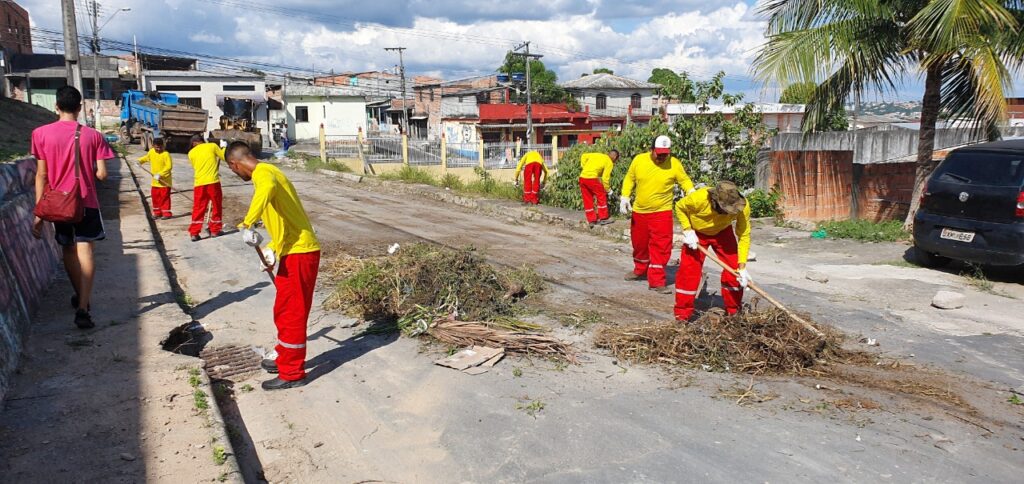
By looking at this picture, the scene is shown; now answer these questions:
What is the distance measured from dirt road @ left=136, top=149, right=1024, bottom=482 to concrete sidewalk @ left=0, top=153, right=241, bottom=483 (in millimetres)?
366

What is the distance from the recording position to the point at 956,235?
28.3ft

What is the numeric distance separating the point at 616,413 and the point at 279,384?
8.05ft

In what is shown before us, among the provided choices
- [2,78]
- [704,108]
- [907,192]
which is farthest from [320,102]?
[907,192]

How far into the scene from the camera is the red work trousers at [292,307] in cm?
521

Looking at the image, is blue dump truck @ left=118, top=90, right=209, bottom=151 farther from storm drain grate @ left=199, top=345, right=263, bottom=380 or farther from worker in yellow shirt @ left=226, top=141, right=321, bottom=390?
worker in yellow shirt @ left=226, top=141, right=321, bottom=390

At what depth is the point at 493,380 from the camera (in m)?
5.38

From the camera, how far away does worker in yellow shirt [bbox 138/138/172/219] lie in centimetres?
1236

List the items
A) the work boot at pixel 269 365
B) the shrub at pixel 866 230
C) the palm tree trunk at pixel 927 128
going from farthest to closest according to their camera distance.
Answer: the shrub at pixel 866 230 < the palm tree trunk at pixel 927 128 < the work boot at pixel 269 365

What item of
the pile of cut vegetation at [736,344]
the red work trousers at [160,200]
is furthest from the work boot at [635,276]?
the red work trousers at [160,200]

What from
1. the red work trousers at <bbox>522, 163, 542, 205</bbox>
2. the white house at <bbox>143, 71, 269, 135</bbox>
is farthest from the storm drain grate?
the white house at <bbox>143, 71, 269, 135</bbox>

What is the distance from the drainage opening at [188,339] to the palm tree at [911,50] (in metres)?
8.15

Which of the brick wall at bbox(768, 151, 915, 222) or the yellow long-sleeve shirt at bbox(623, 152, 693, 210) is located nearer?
the yellow long-sleeve shirt at bbox(623, 152, 693, 210)

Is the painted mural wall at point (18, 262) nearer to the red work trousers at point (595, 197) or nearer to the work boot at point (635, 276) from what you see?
the work boot at point (635, 276)

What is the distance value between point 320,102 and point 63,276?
52.7 metres
